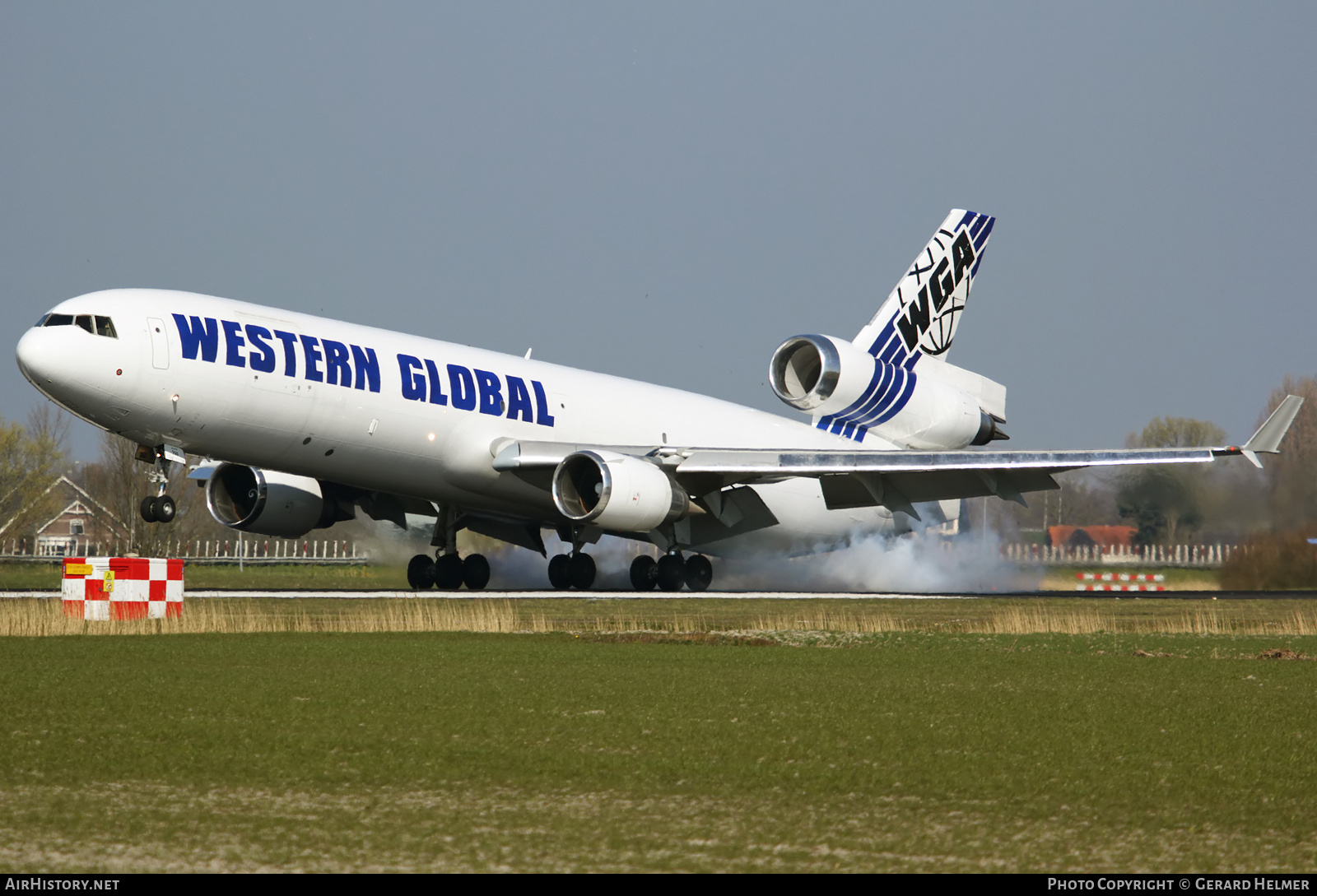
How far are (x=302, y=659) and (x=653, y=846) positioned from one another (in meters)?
8.94

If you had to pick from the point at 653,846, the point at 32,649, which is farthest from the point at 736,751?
the point at 32,649

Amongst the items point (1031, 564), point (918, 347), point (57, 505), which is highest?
point (57, 505)

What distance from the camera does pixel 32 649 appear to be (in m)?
14.9

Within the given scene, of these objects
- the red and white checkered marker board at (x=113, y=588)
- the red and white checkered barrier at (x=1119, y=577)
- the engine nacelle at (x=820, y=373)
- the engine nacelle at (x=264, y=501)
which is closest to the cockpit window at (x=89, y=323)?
the red and white checkered marker board at (x=113, y=588)

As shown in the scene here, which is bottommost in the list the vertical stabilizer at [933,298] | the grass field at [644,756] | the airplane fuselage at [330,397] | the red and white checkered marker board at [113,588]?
the grass field at [644,756]

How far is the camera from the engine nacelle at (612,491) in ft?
94.5

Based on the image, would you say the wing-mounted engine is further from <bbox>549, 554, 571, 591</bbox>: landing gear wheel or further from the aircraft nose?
the aircraft nose

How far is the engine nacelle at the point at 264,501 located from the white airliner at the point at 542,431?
0.04m

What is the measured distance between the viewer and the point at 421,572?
33.5m

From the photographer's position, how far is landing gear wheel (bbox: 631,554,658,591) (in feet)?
109

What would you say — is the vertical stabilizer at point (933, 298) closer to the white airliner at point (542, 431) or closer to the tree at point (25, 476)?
the white airliner at point (542, 431)

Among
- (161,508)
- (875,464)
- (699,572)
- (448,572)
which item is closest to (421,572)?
(448,572)

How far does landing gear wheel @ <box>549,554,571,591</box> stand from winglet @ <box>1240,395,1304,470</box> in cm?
1430
